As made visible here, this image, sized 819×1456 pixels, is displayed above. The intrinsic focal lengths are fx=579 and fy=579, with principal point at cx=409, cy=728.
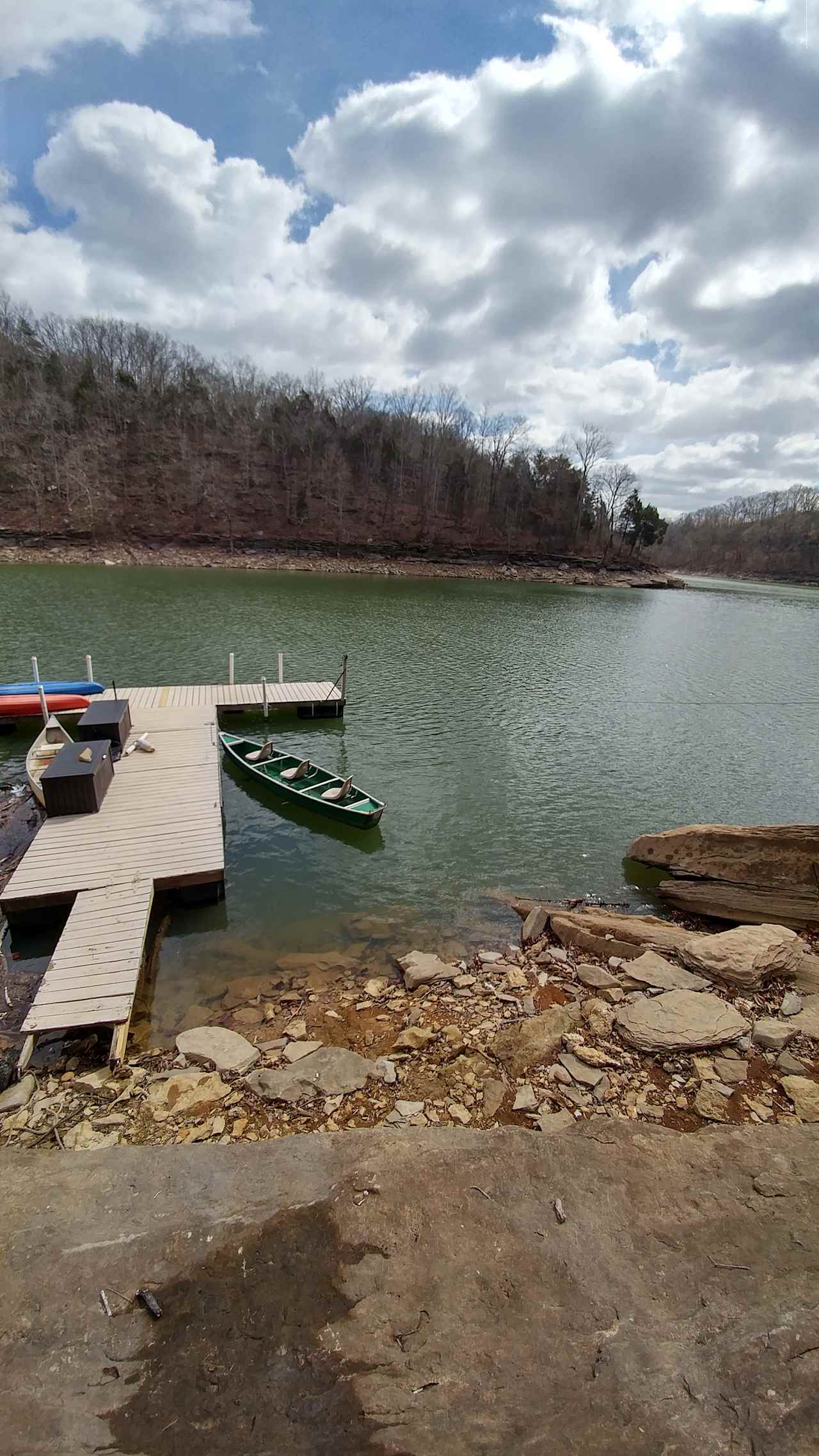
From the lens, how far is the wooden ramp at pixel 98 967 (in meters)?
7.30

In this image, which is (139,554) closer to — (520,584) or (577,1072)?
(520,584)

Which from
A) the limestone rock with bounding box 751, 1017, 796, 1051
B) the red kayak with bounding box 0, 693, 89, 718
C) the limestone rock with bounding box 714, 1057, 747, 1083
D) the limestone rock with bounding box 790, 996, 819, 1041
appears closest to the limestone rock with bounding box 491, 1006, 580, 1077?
the limestone rock with bounding box 714, 1057, 747, 1083

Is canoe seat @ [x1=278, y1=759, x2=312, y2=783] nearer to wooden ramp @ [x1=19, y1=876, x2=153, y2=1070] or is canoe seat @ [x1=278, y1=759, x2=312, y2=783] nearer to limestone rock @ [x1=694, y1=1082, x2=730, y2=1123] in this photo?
wooden ramp @ [x1=19, y1=876, x2=153, y2=1070]

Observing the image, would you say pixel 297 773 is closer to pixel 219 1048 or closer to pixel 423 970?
pixel 423 970

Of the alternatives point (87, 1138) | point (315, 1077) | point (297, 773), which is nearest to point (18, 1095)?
point (87, 1138)

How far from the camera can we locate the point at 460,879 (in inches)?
483

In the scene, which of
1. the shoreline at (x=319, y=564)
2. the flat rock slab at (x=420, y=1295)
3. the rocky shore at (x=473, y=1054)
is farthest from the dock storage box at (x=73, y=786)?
the shoreline at (x=319, y=564)

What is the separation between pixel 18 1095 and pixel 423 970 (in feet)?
17.2

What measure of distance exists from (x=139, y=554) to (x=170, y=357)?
179 ft

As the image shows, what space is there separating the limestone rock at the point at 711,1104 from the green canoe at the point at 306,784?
869cm

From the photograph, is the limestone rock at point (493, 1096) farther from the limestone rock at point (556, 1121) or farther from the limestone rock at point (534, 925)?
the limestone rock at point (534, 925)

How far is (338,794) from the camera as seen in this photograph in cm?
1455

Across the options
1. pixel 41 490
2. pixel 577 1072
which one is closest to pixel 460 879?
pixel 577 1072

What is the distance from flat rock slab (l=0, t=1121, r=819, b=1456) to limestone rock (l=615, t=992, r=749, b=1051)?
134cm
